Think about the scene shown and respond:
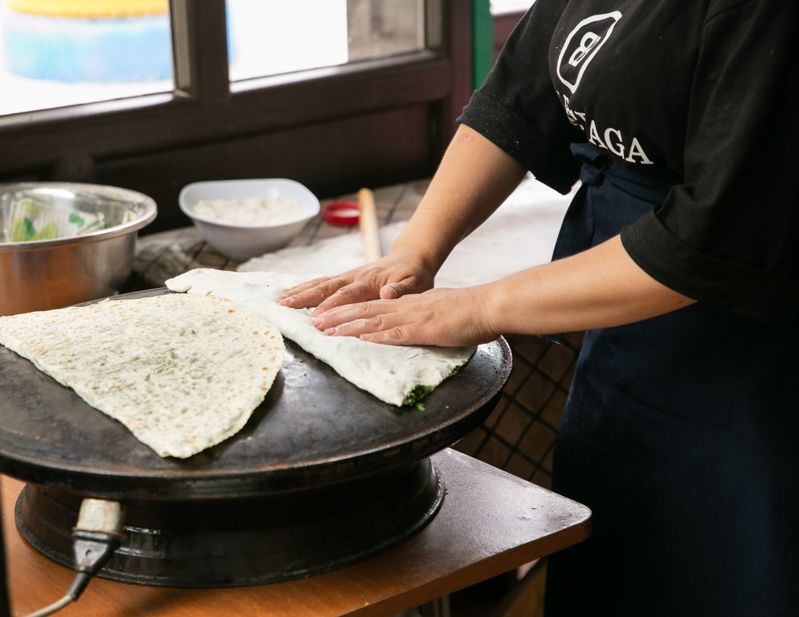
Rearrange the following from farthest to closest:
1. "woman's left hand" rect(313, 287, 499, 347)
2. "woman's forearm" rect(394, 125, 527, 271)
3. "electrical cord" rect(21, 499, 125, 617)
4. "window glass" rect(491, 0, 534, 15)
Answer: "window glass" rect(491, 0, 534, 15) → "woman's forearm" rect(394, 125, 527, 271) → "woman's left hand" rect(313, 287, 499, 347) → "electrical cord" rect(21, 499, 125, 617)

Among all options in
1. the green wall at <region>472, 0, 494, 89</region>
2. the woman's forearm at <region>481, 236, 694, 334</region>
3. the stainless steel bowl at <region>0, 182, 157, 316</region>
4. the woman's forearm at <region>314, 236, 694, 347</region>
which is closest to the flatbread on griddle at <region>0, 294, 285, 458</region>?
the woman's forearm at <region>314, 236, 694, 347</region>

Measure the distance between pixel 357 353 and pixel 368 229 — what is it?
119 cm

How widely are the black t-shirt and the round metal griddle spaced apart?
32 centimetres

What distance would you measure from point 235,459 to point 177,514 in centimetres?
17

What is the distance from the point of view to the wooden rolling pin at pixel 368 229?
85.2 inches

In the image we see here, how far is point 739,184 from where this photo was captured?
1008mm

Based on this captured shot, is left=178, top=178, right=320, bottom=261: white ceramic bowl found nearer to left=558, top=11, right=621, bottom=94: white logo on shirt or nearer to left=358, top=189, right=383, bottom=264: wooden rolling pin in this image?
left=358, top=189, right=383, bottom=264: wooden rolling pin

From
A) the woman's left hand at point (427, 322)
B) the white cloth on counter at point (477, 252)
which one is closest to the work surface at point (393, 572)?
the woman's left hand at point (427, 322)

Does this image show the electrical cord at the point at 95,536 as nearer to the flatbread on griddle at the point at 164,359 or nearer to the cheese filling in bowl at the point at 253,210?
the flatbread on griddle at the point at 164,359

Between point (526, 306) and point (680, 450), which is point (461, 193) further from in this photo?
point (680, 450)

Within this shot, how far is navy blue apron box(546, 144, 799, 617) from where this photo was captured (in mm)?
1273

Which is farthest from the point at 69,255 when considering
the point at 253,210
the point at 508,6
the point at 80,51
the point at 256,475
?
the point at 508,6

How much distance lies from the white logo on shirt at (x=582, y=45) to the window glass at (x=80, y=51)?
145 centimetres

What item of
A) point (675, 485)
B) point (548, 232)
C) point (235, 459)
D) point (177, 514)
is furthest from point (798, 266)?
point (548, 232)
